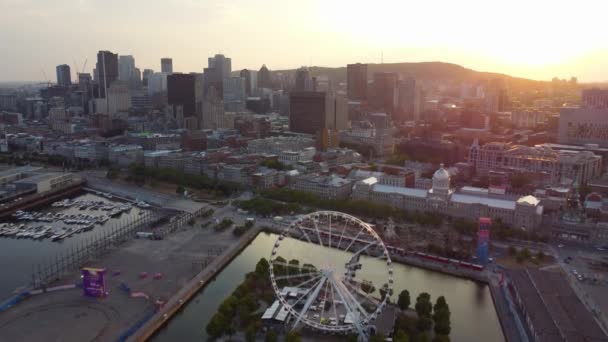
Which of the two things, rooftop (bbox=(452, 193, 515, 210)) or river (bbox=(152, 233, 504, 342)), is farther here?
rooftop (bbox=(452, 193, 515, 210))

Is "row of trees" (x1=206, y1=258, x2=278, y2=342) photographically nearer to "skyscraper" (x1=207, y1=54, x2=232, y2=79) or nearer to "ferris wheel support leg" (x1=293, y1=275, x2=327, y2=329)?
"ferris wheel support leg" (x1=293, y1=275, x2=327, y2=329)

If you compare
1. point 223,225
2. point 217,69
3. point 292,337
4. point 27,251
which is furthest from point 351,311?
point 217,69

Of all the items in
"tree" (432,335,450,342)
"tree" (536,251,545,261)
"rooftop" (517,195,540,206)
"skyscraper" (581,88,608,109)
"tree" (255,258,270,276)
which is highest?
"skyscraper" (581,88,608,109)

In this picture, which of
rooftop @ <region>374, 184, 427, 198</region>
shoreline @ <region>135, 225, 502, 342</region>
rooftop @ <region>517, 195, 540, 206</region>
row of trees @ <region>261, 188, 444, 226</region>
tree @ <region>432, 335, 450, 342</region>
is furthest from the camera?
rooftop @ <region>374, 184, 427, 198</region>

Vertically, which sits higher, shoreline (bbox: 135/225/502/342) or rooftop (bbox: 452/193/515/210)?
rooftop (bbox: 452/193/515/210)

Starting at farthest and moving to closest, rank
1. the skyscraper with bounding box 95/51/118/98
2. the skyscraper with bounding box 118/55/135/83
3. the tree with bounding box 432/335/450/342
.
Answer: the skyscraper with bounding box 118/55/135/83 < the skyscraper with bounding box 95/51/118/98 < the tree with bounding box 432/335/450/342

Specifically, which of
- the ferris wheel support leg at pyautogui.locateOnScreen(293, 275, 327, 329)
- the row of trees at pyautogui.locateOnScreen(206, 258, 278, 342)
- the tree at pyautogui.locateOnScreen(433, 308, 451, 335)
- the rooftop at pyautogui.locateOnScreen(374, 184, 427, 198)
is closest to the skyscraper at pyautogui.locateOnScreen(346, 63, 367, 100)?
the rooftop at pyautogui.locateOnScreen(374, 184, 427, 198)

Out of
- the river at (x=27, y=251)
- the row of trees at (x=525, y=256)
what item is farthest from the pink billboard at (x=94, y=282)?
the row of trees at (x=525, y=256)

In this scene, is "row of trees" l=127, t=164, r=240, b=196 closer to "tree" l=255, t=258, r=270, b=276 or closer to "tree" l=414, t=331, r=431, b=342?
"tree" l=255, t=258, r=270, b=276
